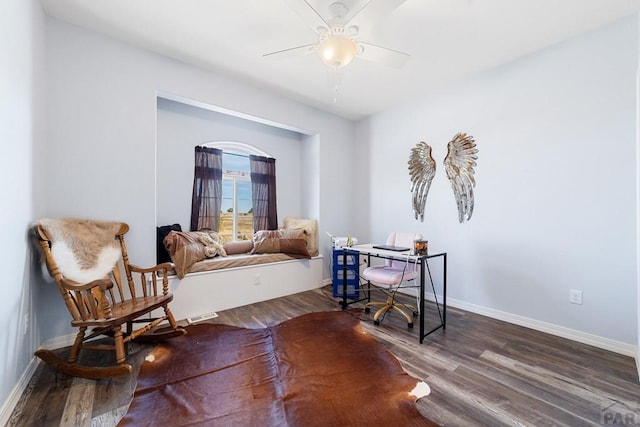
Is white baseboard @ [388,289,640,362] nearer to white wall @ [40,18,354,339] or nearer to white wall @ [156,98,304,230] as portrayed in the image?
white wall @ [156,98,304,230]

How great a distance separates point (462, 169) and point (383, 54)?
1.71 metres

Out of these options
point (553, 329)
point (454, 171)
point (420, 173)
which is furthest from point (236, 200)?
point (553, 329)

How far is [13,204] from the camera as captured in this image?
1596 millimetres

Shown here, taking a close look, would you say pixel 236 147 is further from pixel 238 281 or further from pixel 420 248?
pixel 420 248

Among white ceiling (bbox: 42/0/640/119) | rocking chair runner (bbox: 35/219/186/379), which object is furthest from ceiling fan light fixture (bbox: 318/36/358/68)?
rocking chair runner (bbox: 35/219/186/379)

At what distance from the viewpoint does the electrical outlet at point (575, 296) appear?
238 centimetres

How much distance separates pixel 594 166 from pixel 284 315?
3188mm

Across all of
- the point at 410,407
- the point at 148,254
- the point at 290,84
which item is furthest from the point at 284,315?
the point at 290,84

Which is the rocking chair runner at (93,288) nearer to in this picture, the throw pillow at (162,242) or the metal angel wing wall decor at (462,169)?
the throw pillow at (162,242)

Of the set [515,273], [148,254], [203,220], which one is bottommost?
[515,273]

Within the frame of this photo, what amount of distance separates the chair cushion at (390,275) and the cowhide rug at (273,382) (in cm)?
52

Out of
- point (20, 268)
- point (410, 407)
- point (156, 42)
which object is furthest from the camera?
point (156, 42)

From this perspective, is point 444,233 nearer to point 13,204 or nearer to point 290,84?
point 290,84

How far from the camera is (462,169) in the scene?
3170 mm
